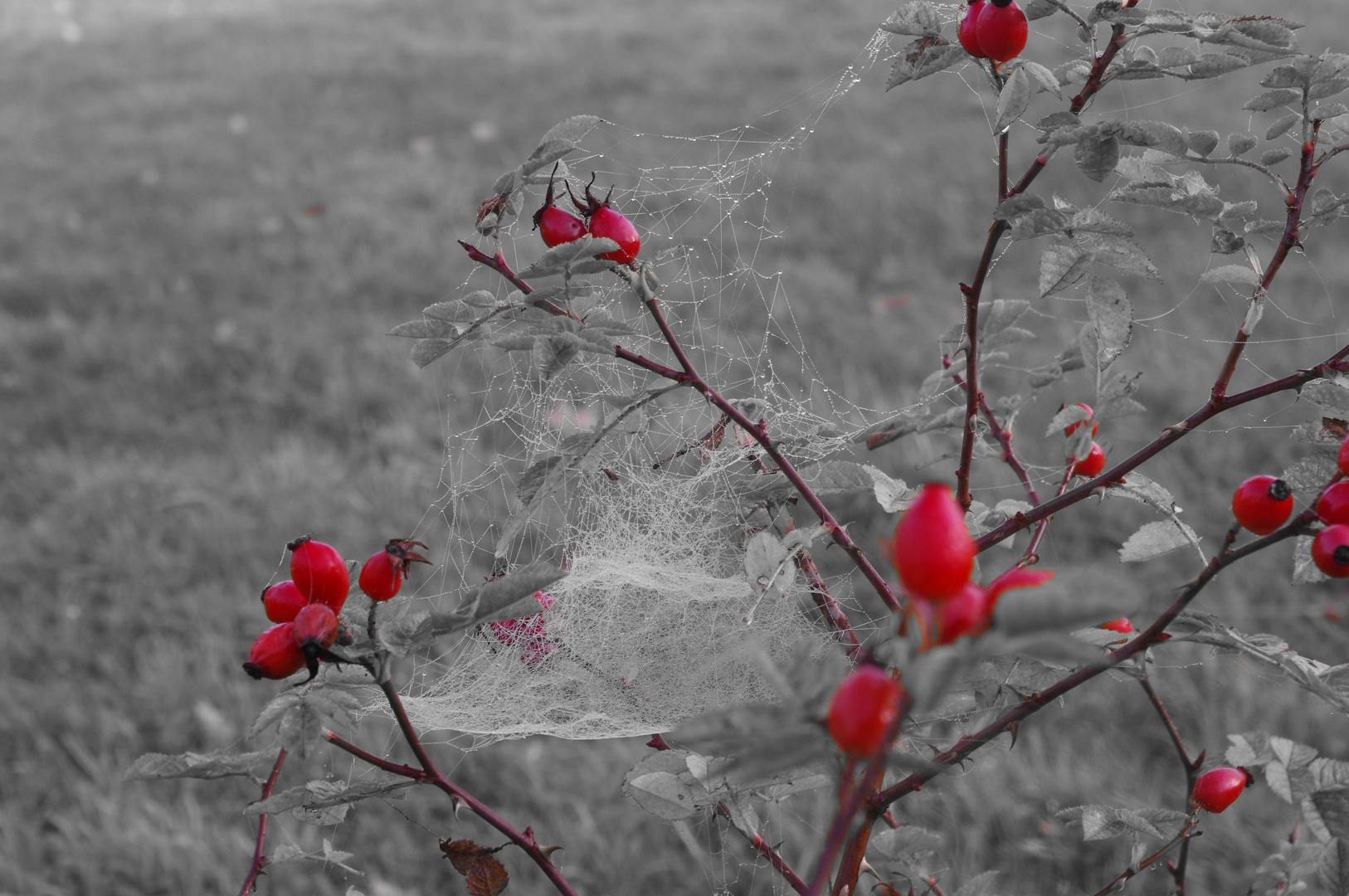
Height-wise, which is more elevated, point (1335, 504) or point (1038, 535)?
point (1335, 504)

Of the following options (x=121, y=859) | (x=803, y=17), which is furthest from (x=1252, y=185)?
(x=121, y=859)

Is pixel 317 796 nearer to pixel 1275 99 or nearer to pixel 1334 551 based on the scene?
pixel 1334 551

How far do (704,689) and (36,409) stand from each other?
3480 millimetres

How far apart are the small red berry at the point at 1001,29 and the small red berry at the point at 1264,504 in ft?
1.40

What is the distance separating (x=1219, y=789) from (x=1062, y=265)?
60 centimetres

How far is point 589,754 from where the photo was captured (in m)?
2.52

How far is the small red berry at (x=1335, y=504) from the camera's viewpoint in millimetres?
742

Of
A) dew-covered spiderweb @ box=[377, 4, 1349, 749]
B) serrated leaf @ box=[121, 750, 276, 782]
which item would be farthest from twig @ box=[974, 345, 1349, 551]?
serrated leaf @ box=[121, 750, 276, 782]

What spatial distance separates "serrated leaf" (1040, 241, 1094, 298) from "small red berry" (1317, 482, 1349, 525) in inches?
14.8

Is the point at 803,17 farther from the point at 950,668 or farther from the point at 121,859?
the point at 950,668

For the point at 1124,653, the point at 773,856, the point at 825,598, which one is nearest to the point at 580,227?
the point at 825,598

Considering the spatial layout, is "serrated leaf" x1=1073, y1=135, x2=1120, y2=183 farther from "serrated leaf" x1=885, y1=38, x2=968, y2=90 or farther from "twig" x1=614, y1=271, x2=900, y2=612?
"twig" x1=614, y1=271, x2=900, y2=612

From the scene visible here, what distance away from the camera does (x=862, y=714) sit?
398 millimetres

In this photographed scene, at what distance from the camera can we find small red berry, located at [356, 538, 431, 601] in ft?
2.73
